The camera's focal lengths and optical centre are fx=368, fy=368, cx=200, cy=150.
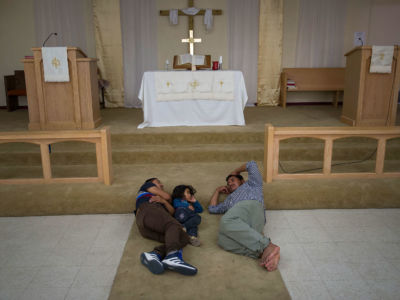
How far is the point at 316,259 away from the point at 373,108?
3519mm

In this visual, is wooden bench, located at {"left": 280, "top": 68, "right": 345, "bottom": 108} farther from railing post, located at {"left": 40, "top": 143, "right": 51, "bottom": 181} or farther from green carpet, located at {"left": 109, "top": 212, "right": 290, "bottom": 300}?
green carpet, located at {"left": 109, "top": 212, "right": 290, "bottom": 300}

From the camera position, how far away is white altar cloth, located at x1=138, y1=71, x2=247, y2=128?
5.77 meters

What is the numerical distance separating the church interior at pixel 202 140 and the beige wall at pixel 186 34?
31 millimetres

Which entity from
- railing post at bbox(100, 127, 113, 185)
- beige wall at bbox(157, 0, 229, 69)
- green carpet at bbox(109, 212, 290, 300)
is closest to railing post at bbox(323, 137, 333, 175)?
green carpet at bbox(109, 212, 290, 300)

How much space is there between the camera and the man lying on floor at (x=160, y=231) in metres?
2.54

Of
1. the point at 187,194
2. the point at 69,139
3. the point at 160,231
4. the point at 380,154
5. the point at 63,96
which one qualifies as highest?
the point at 63,96

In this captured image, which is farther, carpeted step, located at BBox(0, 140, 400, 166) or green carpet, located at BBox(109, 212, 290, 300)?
carpeted step, located at BBox(0, 140, 400, 166)

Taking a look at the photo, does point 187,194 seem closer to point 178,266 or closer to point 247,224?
point 247,224

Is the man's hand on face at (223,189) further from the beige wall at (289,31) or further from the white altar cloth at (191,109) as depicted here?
the beige wall at (289,31)

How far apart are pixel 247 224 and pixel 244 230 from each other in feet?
0.32

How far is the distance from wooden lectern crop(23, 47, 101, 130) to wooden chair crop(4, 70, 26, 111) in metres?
2.44

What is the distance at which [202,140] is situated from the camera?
5.22 meters

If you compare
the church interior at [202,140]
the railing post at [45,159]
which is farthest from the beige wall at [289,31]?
the railing post at [45,159]

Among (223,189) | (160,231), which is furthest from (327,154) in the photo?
(160,231)
